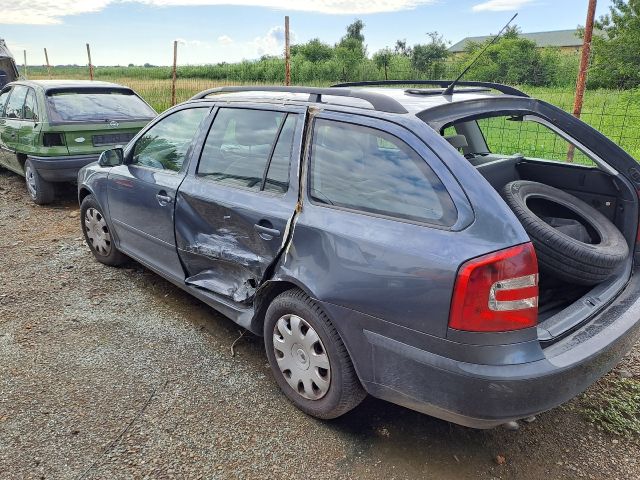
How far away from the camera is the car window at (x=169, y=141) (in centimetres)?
349

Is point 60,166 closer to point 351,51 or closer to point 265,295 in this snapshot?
point 265,295

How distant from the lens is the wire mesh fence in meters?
6.37

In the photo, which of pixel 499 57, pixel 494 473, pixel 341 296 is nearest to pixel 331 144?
pixel 341 296

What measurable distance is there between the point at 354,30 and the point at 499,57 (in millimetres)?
48971

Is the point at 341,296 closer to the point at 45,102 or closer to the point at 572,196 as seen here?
the point at 572,196

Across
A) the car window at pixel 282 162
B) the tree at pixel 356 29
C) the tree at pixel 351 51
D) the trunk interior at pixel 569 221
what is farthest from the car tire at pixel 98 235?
the tree at pixel 356 29

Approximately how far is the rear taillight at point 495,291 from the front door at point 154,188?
7.23 ft

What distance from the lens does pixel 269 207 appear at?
2.71m

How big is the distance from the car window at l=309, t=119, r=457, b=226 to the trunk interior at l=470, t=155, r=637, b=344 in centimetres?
75

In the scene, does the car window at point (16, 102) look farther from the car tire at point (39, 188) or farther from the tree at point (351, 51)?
the tree at point (351, 51)

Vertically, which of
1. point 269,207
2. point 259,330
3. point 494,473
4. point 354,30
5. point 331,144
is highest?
point 354,30

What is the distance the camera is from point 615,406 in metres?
2.76

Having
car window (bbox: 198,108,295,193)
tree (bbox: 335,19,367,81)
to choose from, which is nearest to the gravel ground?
car window (bbox: 198,108,295,193)

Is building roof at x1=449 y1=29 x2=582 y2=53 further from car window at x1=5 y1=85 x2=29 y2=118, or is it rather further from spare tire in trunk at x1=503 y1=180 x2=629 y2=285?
spare tire in trunk at x1=503 y1=180 x2=629 y2=285
